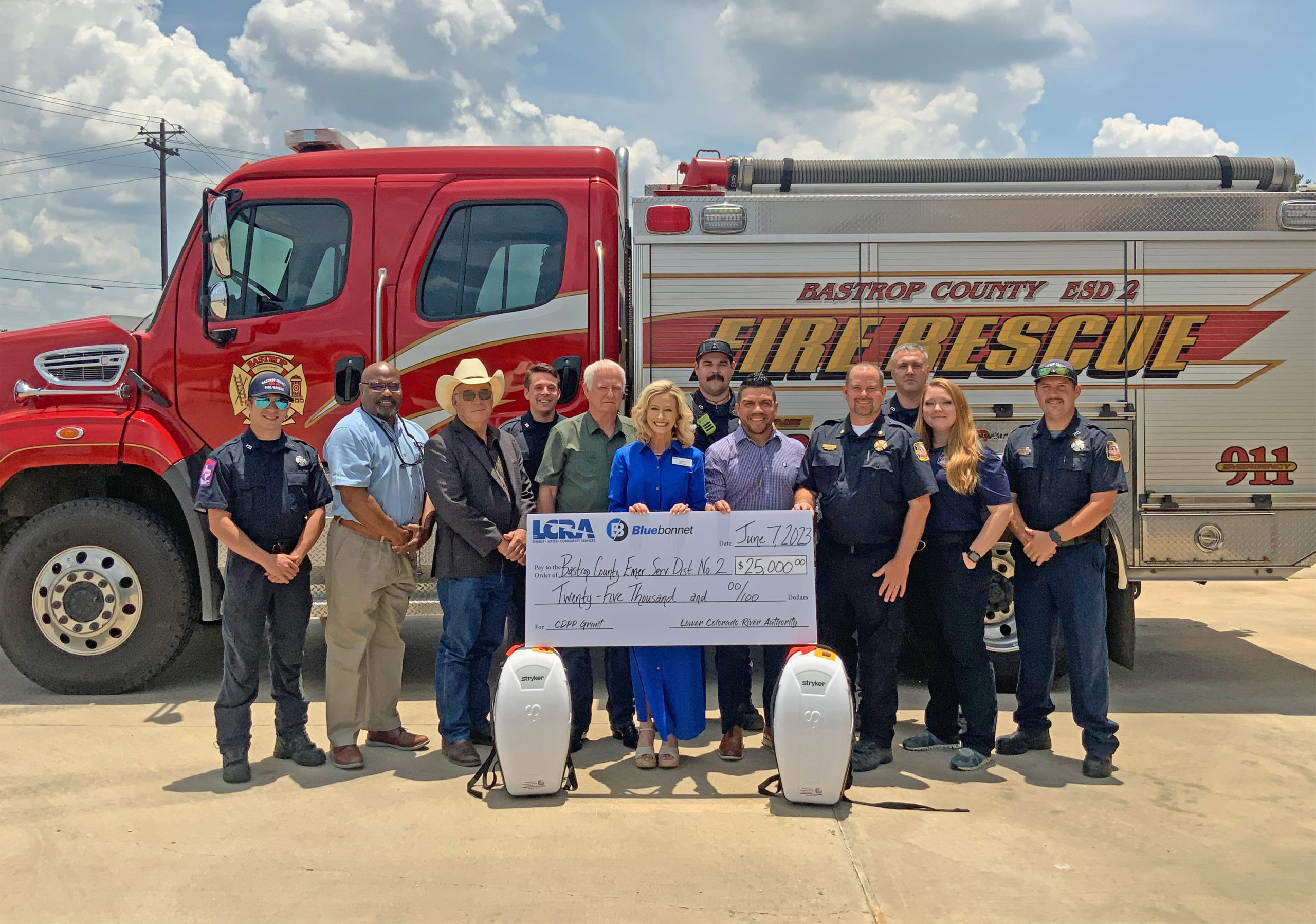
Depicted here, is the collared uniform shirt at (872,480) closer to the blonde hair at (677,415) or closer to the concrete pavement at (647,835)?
the blonde hair at (677,415)

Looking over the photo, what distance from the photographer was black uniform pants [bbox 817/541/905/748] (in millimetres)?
4164

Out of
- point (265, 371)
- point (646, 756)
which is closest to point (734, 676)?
point (646, 756)

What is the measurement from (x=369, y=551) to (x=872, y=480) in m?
2.28

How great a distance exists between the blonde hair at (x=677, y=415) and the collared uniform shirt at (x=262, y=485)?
143cm

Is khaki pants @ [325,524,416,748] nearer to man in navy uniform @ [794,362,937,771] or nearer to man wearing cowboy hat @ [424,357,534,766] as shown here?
man wearing cowboy hat @ [424,357,534,766]

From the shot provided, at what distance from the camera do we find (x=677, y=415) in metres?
4.17

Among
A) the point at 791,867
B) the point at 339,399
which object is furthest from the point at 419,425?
the point at 791,867

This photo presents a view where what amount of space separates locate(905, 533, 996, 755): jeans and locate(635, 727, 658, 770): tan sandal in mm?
1400

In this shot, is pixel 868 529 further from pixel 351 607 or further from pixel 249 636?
pixel 249 636

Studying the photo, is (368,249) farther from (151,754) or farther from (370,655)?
(151,754)

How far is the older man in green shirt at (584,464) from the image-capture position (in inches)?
171

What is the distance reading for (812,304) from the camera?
17.0 ft

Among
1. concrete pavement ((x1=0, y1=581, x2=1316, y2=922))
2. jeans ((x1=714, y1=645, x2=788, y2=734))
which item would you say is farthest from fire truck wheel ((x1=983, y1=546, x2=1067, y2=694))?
jeans ((x1=714, y1=645, x2=788, y2=734))

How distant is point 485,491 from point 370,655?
101 centimetres
